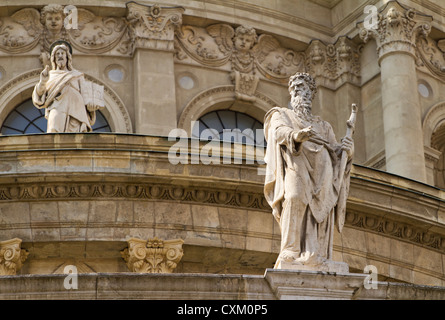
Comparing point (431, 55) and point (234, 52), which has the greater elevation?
point (431, 55)

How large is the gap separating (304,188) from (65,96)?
440 inches

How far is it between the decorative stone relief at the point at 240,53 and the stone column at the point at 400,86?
244 centimetres

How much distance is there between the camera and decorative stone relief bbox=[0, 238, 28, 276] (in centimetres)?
2832

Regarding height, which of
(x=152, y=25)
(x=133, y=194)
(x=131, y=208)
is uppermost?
(x=152, y=25)

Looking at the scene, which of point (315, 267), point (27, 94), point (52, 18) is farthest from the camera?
point (52, 18)

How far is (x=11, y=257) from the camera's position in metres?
28.3

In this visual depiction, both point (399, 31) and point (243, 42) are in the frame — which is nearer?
point (399, 31)

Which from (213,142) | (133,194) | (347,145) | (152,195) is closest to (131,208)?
(133,194)

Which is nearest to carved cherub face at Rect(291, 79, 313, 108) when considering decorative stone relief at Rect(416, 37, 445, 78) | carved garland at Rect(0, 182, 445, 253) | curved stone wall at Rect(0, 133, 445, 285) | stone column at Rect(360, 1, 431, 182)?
curved stone wall at Rect(0, 133, 445, 285)

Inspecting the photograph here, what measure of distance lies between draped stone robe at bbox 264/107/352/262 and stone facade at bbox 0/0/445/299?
165 centimetres

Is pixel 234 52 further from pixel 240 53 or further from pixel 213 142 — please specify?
pixel 213 142

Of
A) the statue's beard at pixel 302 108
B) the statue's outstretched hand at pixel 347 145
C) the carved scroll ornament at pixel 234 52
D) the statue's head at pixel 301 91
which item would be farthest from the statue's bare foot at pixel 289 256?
the carved scroll ornament at pixel 234 52

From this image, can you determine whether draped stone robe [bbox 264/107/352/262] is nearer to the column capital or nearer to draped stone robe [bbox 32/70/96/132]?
draped stone robe [bbox 32/70/96/132]

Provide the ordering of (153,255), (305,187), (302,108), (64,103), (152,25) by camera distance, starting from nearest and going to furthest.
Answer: (305,187) → (302,108) → (153,255) → (64,103) → (152,25)
